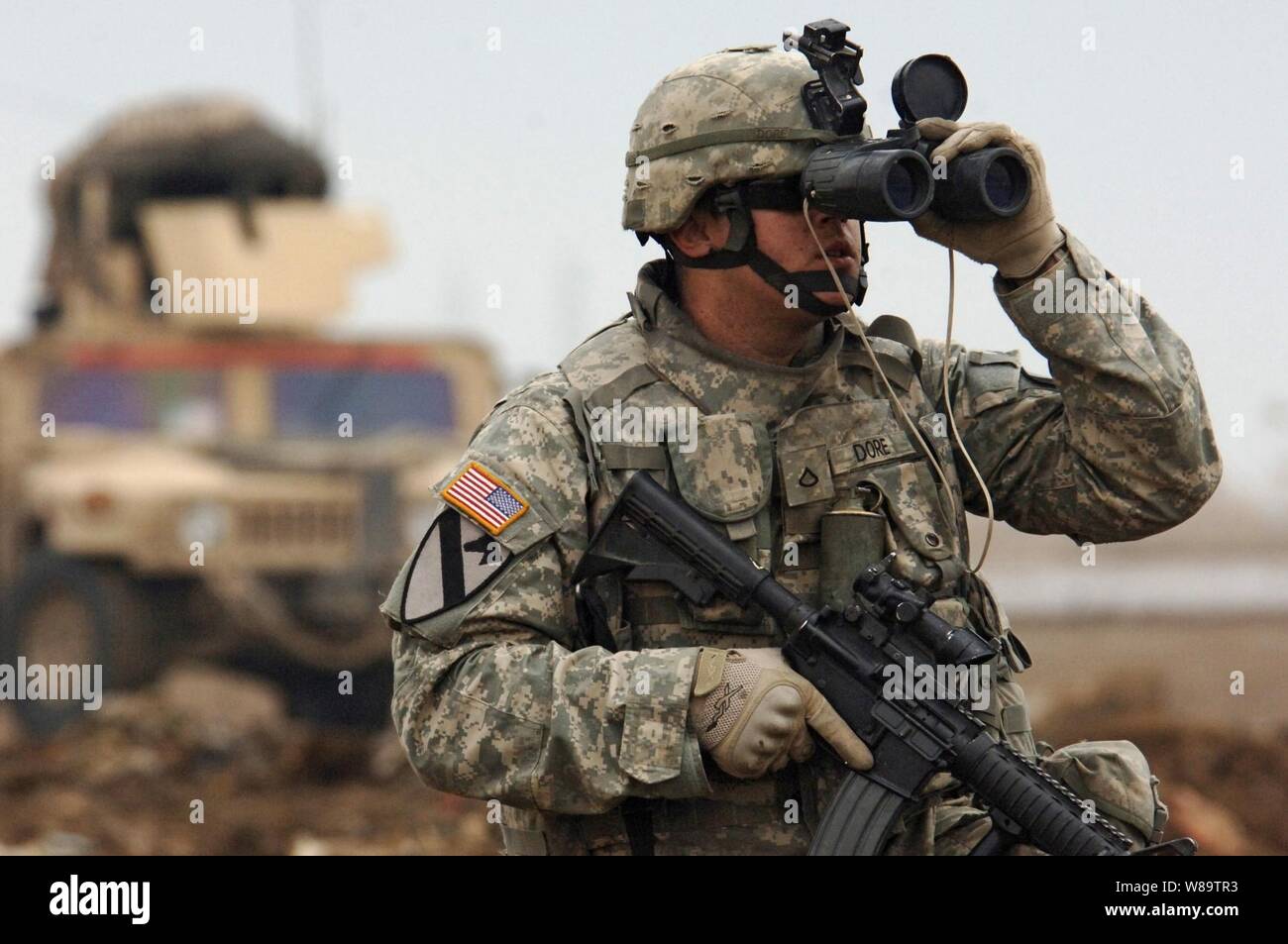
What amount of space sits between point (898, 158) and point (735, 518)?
22.0 inches

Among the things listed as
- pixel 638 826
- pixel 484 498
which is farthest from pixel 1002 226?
pixel 638 826

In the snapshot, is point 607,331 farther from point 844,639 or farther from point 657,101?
point 844,639

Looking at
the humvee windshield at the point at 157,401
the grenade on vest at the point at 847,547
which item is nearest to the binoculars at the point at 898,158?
the grenade on vest at the point at 847,547

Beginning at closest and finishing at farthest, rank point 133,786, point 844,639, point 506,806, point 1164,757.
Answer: point 844,639, point 506,806, point 1164,757, point 133,786

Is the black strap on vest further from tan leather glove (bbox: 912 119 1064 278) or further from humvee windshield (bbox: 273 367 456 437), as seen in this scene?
humvee windshield (bbox: 273 367 456 437)

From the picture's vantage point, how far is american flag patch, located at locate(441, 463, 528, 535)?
284 centimetres

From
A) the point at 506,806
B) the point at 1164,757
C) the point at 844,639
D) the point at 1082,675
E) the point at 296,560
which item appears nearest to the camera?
the point at 844,639

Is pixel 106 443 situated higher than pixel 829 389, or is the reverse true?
pixel 829 389

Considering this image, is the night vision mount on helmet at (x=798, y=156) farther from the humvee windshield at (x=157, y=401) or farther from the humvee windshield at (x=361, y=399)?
the humvee windshield at (x=157, y=401)

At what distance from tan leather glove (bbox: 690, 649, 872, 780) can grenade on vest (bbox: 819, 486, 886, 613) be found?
0.19 metres

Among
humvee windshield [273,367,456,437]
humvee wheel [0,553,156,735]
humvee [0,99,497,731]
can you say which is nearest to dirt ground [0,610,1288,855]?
humvee wheel [0,553,156,735]
